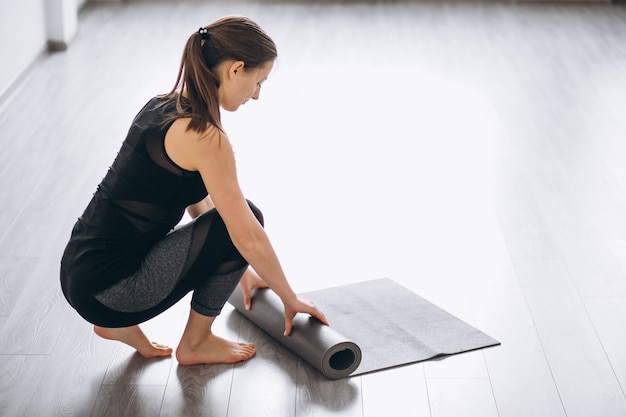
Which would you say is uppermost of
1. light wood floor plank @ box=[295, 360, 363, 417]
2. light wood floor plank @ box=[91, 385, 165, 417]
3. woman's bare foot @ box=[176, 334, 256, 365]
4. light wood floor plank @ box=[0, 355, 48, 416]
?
light wood floor plank @ box=[295, 360, 363, 417]

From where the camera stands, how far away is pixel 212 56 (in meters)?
2.06

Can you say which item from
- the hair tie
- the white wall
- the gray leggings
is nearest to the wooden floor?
the white wall

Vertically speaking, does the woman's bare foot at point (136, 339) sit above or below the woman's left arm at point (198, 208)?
below

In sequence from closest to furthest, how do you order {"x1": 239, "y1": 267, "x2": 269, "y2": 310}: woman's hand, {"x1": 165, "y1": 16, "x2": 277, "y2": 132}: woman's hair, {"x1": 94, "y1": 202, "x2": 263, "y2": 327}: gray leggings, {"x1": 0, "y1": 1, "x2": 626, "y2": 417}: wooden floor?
{"x1": 165, "y1": 16, "x2": 277, "y2": 132}: woman's hair, {"x1": 94, "y1": 202, "x2": 263, "y2": 327}: gray leggings, {"x1": 0, "y1": 1, "x2": 626, "y2": 417}: wooden floor, {"x1": 239, "y1": 267, "x2": 269, "y2": 310}: woman's hand

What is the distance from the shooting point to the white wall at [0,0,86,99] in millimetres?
4359

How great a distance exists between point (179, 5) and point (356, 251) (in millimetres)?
3494

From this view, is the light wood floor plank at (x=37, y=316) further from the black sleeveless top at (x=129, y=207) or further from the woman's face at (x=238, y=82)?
the woman's face at (x=238, y=82)

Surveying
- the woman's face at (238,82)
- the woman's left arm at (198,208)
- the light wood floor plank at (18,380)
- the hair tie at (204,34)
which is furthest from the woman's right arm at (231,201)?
the light wood floor plank at (18,380)

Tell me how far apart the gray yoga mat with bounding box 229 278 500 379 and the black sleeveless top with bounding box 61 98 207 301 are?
1.49ft

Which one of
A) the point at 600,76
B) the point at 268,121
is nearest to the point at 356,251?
the point at 268,121

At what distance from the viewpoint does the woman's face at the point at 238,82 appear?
2059mm

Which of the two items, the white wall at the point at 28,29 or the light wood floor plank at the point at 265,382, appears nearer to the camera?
the light wood floor plank at the point at 265,382

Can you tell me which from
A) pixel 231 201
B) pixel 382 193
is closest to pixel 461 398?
pixel 231 201

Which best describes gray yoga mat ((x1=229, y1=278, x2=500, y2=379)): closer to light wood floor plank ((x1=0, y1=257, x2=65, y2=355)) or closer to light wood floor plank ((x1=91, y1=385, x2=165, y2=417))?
light wood floor plank ((x1=91, y1=385, x2=165, y2=417))
